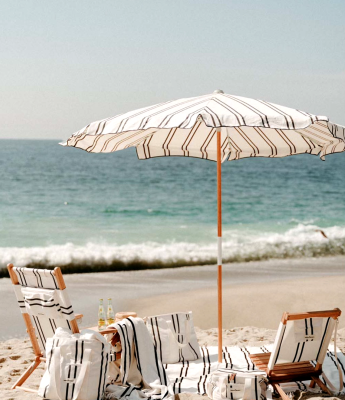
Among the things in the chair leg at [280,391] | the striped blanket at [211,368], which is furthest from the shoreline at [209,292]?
the chair leg at [280,391]

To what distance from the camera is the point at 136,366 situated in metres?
4.31

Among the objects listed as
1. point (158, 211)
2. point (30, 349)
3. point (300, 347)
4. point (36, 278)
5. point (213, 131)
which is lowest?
point (30, 349)

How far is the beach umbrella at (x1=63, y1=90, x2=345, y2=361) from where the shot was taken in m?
3.52

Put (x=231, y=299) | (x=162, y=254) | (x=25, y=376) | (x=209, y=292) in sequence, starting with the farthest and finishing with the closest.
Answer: (x=162, y=254) < (x=209, y=292) < (x=231, y=299) < (x=25, y=376)

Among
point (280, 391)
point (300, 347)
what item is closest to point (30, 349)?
point (280, 391)

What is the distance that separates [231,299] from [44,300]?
4368mm

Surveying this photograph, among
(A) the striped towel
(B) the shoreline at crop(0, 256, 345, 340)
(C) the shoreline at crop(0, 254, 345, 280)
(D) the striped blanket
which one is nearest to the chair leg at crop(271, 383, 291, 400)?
(D) the striped blanket

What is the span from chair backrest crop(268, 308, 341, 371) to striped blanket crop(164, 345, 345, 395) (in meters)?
0.39

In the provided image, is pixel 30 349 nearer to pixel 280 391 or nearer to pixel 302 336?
pixel 280 391

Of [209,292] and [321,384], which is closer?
[321,384]

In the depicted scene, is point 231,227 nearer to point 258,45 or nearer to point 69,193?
point 69,193

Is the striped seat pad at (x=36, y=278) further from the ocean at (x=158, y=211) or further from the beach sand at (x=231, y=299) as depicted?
the ocean at (x=158, y=211)

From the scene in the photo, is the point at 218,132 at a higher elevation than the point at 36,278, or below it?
higher

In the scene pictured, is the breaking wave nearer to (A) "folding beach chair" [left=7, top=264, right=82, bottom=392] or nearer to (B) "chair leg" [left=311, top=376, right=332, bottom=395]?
(A) "folding beach chair" [left=7, top=264, right=82, bottom=392]
